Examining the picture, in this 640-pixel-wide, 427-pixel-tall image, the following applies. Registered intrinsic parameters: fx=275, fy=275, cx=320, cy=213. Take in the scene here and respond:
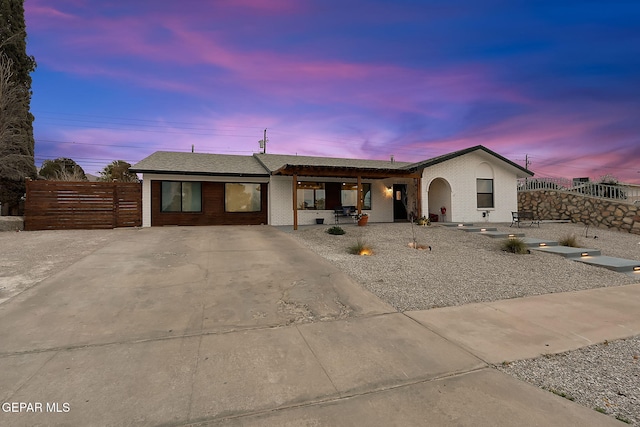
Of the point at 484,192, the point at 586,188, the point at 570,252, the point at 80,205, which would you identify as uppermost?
the point at 586,188

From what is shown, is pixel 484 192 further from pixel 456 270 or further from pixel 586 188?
pixel 456 270

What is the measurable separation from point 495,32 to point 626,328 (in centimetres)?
1254

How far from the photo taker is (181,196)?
50.4 ft

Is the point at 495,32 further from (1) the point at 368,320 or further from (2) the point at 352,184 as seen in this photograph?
(1) the point at 368,320

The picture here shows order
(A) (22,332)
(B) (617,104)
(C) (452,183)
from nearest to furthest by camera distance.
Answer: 1. (A) (22,332)
2. (B) (617,104)
3. (C) (452,183)

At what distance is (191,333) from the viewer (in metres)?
3.72

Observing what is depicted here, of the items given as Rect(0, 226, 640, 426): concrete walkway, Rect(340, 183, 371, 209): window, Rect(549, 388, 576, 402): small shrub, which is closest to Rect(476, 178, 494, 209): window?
Rect(340, 183, 371, 209): window

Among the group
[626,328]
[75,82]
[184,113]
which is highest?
[75,82]

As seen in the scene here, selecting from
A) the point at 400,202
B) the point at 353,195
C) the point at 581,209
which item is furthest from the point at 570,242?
the point at 353,195

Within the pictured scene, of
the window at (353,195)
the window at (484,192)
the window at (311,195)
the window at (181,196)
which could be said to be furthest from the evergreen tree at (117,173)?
the window at (484,192)

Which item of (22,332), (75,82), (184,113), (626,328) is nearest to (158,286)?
(22,332)

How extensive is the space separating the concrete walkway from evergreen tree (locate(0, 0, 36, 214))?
45.7 ft

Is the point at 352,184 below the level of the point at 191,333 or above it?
above

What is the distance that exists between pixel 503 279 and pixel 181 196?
15187 mm
